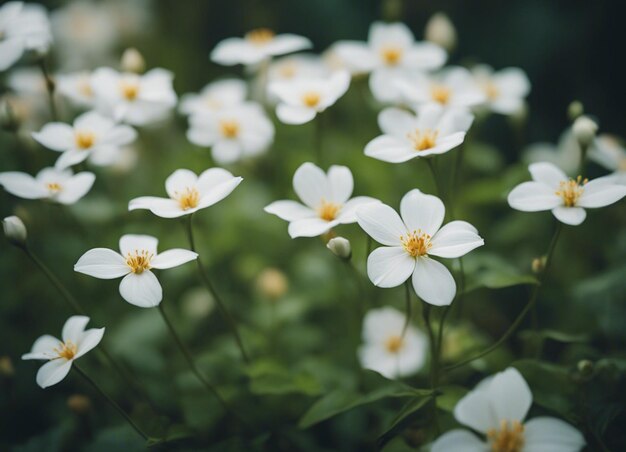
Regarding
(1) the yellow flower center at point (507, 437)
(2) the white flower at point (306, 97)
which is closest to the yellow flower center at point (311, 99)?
(2) the white flower at point (306, 97)

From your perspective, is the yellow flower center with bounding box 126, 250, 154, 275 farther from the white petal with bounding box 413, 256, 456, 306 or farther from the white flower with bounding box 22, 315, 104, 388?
the white petal with bounding box 413, 256, 456, 306

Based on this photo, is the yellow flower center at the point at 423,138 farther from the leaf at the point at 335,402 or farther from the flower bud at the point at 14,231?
the flower bud at the point at 14,231

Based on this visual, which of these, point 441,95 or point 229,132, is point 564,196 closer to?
point 441,95

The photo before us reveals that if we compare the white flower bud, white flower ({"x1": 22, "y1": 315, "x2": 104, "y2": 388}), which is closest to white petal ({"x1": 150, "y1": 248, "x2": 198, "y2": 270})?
white flower ({"x1": 22, "y1": 315, "x2": 104, "y2": 388})

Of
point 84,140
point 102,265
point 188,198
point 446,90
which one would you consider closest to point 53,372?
point 102,265

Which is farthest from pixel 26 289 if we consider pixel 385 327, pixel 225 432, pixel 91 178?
pixel 385 327
